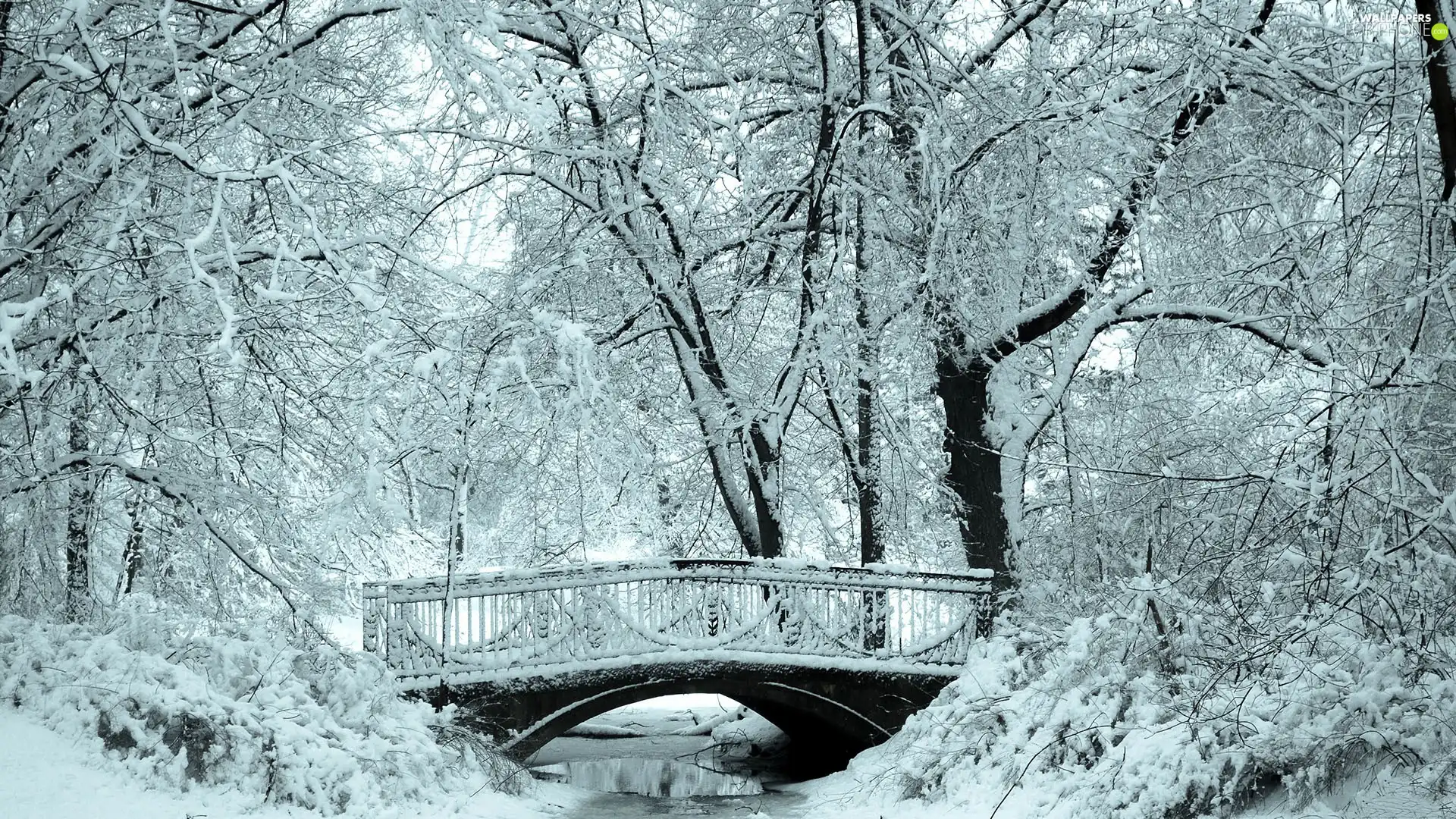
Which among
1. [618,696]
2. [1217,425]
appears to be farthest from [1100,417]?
[618,696]

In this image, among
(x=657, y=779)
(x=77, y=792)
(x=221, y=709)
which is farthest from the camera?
(x=657, y=779)

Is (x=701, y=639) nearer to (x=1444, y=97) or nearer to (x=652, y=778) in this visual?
(x=652, y=778)

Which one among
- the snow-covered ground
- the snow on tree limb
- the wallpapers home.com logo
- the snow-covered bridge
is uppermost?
the wallpapers home.com logo

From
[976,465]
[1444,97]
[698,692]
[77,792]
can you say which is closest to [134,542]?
[77,792]

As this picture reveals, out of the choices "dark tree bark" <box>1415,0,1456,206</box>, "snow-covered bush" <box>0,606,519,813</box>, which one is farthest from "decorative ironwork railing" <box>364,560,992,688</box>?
"dark tree bark" <box>1415,0,1456,206</box>

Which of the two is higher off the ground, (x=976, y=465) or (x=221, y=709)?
(x=976, y=465)

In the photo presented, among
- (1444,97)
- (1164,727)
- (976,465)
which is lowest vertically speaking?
(1164,727)

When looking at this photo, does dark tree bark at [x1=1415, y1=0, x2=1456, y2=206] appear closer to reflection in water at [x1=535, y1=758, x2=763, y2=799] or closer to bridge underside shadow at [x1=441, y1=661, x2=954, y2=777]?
bridge underside shadow at [x1=441, y1=661, x2=954, y2=777]

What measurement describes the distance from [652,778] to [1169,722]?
7976mm

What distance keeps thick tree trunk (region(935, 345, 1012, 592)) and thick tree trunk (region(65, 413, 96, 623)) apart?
7.33 m

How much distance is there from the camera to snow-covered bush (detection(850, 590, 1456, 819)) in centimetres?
573

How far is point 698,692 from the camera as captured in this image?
12.0m

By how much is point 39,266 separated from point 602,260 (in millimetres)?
5470

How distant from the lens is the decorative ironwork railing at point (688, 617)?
433 inches
